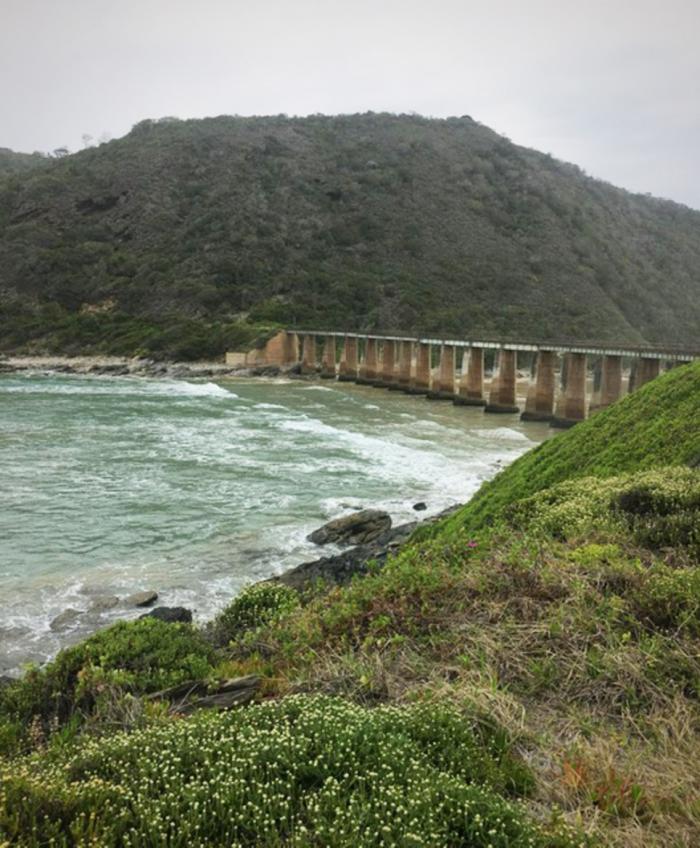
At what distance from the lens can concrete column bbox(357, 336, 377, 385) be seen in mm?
64438

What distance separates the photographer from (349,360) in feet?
224

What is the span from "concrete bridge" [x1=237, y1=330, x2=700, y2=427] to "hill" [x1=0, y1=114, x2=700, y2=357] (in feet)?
24.3

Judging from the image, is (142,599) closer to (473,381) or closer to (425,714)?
(425,714)

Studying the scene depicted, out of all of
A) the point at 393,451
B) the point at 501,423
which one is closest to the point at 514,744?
the point at 393,451

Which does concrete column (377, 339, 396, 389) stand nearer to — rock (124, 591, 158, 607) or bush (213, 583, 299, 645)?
rock (124, 591, 158, 607)

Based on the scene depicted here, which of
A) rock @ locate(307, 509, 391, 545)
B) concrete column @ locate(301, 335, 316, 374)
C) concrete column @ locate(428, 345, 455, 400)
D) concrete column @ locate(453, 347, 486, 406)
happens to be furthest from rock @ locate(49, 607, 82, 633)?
concrete column @ locate(301, 335, 316, 374)

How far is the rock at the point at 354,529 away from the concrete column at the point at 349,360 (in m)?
50.6

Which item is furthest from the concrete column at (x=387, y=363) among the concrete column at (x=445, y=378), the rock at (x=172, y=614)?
the rock at (x=172, y=614)

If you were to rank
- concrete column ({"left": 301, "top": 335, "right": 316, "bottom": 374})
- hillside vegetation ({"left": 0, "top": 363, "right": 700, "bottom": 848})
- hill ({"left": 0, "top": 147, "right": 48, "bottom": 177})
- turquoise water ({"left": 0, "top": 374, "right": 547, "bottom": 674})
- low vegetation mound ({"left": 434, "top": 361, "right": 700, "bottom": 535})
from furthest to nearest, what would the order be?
hill ({"left": 0, "top": 147, "right": 48, "bottom": 177}) < concrete column ({"left": 301, "top": 335, "right": 316, "bottom": 374}) < turquoise water ({"left": 0, "top": 374, "right": 547, "bottom": 674}) < low vegetation mound ({"left": 434, "top": 361, "right": 700, "bottom": 535}) < hillside vegetation ({"left": 0, "top": 363, "right": 700, "bottom": 848})

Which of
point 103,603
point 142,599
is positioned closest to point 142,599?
point 142,599

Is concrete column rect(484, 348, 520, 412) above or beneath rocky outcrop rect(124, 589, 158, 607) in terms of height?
above

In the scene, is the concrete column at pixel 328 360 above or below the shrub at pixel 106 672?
above

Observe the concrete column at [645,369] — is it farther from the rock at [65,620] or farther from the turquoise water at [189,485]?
the rock at [65,620]

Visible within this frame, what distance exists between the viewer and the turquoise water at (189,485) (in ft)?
46.3
